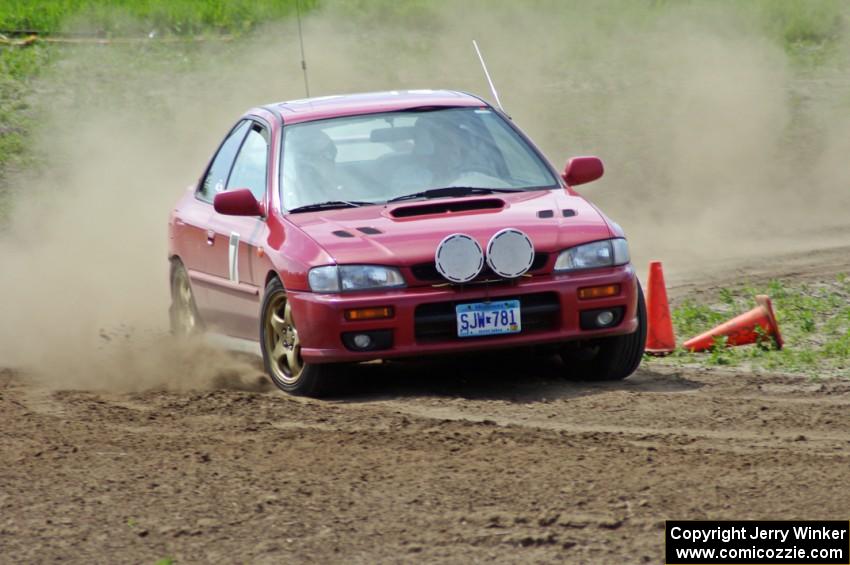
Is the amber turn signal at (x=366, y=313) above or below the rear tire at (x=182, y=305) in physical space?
above

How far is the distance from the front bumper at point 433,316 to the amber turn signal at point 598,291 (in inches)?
0.8

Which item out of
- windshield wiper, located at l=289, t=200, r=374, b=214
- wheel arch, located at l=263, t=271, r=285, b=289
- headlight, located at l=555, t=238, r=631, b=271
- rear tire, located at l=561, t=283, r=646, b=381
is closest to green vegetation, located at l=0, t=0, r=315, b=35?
windshield wiper, located at l=289, t=200, r=374, b=214

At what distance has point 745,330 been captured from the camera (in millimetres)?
10211

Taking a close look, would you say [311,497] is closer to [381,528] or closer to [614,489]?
[381,528]

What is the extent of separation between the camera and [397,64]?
2420cm

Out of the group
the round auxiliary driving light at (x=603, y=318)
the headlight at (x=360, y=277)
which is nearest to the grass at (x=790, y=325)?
the round auxiliary driving light at (x=603, y=318)

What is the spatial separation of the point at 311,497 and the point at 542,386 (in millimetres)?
2584

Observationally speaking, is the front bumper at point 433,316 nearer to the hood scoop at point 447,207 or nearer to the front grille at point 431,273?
the front grille at point 431,273

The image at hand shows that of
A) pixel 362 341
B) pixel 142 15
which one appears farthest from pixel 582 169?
pixel 142 15

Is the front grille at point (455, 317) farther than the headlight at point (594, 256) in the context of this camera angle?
No

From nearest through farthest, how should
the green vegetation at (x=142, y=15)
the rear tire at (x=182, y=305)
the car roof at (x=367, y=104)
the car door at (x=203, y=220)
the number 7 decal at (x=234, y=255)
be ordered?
the number 7 decal at (x=234, y=255)
the car roof at (x=367, y=104)
the car door at (x=203, y=220)
the rear tire at (x=182, y=305)
the green vegetation at (x=142, y=15)

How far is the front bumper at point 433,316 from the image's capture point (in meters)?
8.18

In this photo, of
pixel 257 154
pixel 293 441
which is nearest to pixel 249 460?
pixel 293 441

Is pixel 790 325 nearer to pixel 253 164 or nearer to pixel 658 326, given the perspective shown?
pixel 658 326
